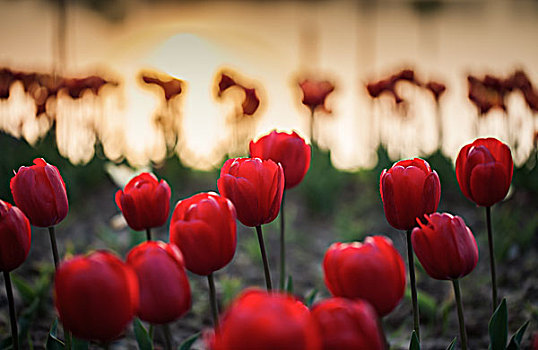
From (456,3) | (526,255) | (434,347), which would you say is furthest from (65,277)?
(456,3)

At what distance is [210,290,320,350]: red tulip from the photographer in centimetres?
42

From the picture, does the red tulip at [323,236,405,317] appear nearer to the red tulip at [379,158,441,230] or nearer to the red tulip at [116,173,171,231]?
the red tulip at [379,158,441,230]

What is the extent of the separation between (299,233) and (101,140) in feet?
5.95

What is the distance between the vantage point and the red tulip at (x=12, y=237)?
2.56 feet

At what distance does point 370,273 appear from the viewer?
615 mm

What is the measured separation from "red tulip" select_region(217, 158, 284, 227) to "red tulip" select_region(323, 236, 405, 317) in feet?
0.64

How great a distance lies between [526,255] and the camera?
2.38 metres

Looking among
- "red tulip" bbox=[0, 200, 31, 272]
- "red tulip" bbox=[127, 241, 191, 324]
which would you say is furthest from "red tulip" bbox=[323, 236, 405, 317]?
"red tulip" bbox=[0, 200, 31, 272]

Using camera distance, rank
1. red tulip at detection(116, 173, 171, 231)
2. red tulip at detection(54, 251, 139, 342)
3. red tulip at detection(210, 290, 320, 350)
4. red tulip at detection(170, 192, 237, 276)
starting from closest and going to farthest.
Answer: red tulip at detection(210, 290, 320, 350)
red tulip at detection(54, 251, 139, 342)
red tulip at detection(170, 192, 237, 276)
red tulip at detection(116, 173, 171, 231)

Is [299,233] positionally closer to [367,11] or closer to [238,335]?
[238,335]

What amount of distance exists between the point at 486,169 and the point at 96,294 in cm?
75

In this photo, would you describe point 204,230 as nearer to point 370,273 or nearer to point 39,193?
point 370,273

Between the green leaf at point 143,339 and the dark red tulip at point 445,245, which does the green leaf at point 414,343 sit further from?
the green leaf at point 143,339

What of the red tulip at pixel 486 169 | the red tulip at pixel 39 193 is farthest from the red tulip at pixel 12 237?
the red tulip at pixel 486 169
